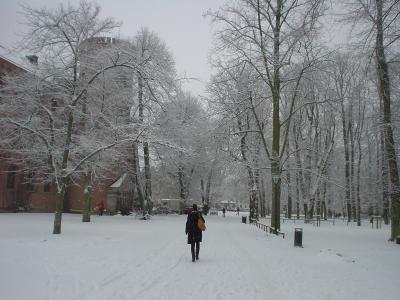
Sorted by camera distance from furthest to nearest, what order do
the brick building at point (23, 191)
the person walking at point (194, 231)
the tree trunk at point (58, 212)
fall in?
the brick building at point (23, 191) < the tree trunk at point (58, 212) < the person walking at point (194, 231)

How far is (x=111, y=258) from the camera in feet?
39.9

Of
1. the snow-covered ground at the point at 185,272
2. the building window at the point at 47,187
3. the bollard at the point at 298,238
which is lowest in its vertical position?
the snow-covered ground at the point at 185,272

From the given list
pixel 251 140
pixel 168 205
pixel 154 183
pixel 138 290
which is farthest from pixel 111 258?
pixel 168 205

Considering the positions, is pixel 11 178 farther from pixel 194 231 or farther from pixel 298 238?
pixel 194 231

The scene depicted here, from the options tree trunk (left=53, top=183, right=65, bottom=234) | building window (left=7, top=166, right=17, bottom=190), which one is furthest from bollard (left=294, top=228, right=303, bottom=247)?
building window (left=7, top=166, right=17, bottom=190)

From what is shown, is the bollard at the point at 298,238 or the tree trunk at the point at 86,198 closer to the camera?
the bollard at the point at 298,238

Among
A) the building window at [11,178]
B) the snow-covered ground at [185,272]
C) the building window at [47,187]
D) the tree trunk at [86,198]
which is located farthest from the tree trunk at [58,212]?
the building window at [47,187]

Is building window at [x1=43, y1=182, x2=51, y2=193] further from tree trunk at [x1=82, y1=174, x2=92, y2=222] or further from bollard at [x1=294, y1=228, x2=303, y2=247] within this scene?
bollard at [x1=294, y1=228, x2=303, y2=247]

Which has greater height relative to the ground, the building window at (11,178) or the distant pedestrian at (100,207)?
the building window at (11,178)

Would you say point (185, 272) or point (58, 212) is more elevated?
point (58, 212)

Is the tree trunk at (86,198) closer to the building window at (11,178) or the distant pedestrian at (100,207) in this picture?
the distant pedestrian at (100,207)

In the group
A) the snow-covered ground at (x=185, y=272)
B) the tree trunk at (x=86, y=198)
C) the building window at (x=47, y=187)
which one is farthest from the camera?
the building window at (x=47, y=187)

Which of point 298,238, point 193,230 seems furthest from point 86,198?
point 193,230

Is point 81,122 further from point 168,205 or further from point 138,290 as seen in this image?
point 168,205
